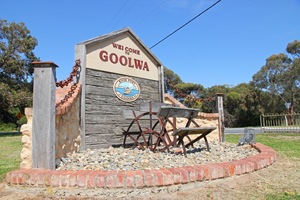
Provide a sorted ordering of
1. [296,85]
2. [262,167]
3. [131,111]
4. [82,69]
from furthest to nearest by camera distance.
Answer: [296,85], [131,111], [82,69], [262,167]

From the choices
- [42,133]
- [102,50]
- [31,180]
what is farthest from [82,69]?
[31,180]

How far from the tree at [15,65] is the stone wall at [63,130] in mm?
15705

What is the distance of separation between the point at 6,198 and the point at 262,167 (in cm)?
385

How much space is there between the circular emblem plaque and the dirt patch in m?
3.32

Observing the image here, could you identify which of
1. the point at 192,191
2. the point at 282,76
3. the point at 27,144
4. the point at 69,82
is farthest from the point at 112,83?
the point at 282,76

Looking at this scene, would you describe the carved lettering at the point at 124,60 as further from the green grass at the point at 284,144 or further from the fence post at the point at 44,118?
the green grass at the point at 284,144

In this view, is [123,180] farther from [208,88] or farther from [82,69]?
[208,88]

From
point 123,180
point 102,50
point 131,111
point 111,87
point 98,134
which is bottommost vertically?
point 123,180

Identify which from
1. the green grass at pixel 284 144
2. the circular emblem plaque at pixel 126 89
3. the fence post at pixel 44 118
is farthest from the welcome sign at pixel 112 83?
the green grass at pixel 284 144

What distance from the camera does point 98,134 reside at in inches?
219

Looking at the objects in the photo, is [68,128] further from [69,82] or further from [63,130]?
[69,82]

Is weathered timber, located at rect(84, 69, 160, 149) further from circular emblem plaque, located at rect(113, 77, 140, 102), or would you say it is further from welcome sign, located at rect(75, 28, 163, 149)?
circular emblem plaque, located at rect(113, 77, 140, 102)

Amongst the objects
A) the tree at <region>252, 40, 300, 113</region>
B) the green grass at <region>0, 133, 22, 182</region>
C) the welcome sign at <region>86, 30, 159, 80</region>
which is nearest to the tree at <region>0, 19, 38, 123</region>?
the green grass at <region>0, 133, 22, 182</region>

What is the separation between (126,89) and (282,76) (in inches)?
1190
